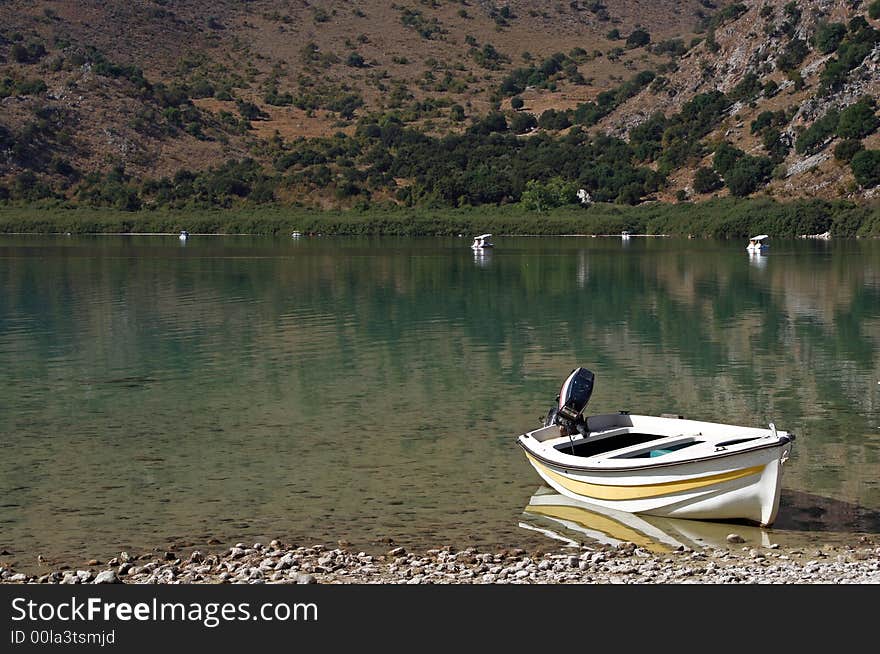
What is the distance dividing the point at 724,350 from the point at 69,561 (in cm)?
2399

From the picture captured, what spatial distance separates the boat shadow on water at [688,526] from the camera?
716 inches

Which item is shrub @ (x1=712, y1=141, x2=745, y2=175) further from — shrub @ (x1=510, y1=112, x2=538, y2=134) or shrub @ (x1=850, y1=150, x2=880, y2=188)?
shrub @ (x1=510, y1=112, x2=538, y2=134)

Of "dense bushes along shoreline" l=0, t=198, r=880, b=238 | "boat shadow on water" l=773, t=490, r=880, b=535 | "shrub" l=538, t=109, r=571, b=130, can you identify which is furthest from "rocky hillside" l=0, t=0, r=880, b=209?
"boat shadow on water" l=773, t=490, r=880, b=535

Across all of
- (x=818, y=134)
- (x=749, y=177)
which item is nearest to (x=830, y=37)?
(x=818, y=134)

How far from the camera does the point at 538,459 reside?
792 inches

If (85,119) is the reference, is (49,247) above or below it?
below

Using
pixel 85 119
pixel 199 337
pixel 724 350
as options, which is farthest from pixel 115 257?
pixel 85 119

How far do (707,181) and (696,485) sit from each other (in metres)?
120

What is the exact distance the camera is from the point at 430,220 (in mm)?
132375

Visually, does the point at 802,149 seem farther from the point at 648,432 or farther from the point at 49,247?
the point at 648,432

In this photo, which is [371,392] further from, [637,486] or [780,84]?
[780,84]

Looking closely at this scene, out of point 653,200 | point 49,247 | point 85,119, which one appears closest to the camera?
point 49,247

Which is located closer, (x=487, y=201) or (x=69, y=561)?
(x=69, y=561)

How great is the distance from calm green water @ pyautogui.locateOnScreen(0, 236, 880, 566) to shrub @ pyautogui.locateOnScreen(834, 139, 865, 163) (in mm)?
60928
